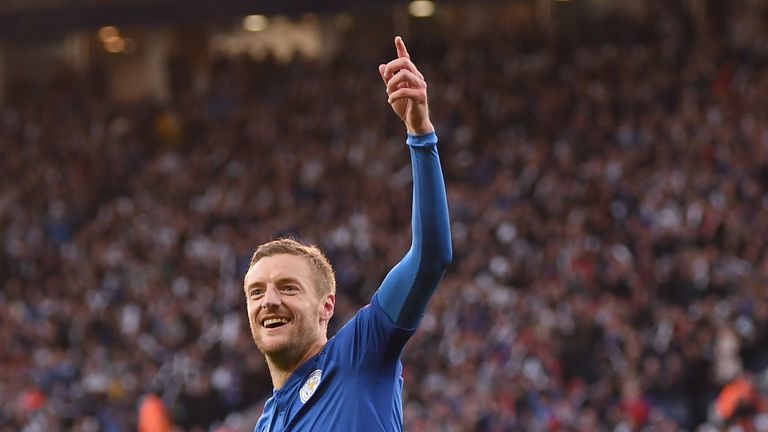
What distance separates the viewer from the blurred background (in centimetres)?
1623

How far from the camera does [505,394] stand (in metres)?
15.5

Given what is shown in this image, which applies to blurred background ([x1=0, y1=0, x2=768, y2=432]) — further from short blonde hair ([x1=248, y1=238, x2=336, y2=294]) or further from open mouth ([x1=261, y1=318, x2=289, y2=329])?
open mouth ([x1=261, y1=318, x2=289, y2=329])

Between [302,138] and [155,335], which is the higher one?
[302,138]

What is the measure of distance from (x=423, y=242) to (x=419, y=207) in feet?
0.26

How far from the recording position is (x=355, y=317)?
349 centimetres

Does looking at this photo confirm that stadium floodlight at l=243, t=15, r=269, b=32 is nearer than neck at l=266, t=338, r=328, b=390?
No

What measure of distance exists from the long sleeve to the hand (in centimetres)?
3

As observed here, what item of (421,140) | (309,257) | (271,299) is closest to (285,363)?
(271,299)

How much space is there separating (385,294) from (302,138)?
21.1 m

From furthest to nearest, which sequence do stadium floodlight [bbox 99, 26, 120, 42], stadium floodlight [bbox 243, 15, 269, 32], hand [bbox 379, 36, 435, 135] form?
stadium floodlight [bbox 243, 15, 269, 32]
stadium floodlight [bbox 99, 26, 120, 42]
hand [bbox 379, 36, 435, 135]

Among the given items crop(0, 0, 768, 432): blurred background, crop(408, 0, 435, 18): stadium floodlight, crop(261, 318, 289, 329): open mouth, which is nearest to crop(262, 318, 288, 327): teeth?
crop(261, 318, 289, 329): open mouth

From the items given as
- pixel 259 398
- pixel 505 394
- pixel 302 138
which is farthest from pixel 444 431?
pixel 302 138

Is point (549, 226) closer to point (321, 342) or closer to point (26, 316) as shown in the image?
point (26, 316)

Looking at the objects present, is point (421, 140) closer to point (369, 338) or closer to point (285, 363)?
point (369, 338)
